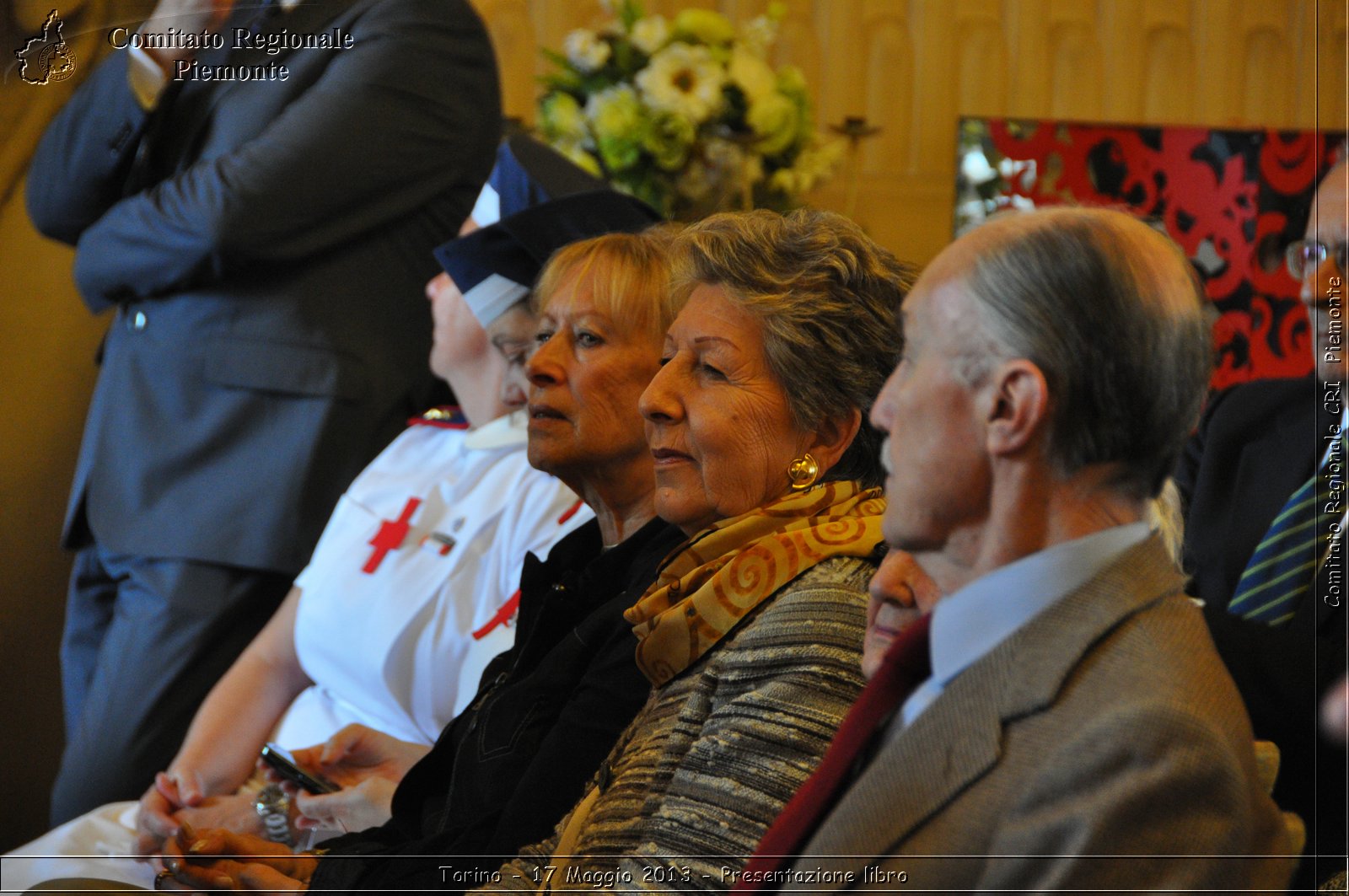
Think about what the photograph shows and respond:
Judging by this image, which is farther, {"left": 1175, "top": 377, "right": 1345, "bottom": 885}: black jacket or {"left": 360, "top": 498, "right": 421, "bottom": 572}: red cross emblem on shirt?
{"left": 360, "top": 498, "right": 421, "bottom": 572}: red cross emblem on shirt

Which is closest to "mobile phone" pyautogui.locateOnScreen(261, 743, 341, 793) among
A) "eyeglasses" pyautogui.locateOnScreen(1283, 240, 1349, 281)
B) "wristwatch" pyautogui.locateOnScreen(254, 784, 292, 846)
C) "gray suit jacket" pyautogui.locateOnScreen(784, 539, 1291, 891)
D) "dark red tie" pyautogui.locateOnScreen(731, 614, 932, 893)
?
"wristwatch" pyautogui.locateOnScreen(254, 784, 292, 846)

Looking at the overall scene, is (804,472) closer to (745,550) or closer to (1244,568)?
(745,550)

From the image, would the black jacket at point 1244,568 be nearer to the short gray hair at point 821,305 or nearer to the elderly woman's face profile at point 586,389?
the short gray hair at point 821,305

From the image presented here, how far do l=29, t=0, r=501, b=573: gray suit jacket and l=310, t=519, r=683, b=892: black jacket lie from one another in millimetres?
593

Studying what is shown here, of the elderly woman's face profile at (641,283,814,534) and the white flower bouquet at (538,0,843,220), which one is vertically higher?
the white flower bouquet at (538,0,843,220)

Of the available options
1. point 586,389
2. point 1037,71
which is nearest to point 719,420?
point 586,389

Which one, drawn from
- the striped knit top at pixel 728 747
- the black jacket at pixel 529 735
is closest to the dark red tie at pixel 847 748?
the striped knit top at pixel 728 747

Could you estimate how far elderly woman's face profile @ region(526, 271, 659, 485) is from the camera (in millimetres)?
1907

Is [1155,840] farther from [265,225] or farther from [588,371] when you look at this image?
[265,225]

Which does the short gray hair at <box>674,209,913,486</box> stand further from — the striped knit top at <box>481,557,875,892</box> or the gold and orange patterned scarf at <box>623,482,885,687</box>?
the striped knit top at <box>481,557,875,892</box>

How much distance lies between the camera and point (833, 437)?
1.55 m

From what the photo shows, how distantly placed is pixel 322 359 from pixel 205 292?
260mm

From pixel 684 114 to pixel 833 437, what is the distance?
1663 millimetres

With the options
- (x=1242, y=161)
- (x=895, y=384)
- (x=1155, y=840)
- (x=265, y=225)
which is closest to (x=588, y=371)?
(x=265, y=225)
